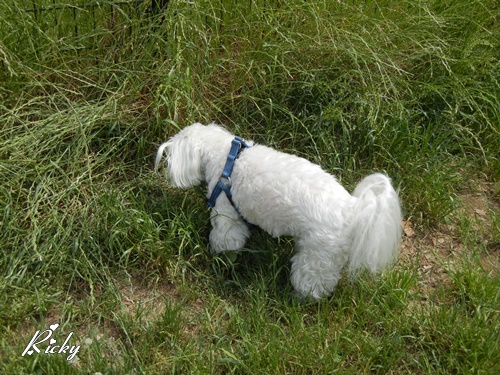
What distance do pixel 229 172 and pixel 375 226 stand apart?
2.56ft

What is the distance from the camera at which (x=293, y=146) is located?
3.15 m

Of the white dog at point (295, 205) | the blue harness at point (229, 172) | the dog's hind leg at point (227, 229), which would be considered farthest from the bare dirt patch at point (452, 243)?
the blue harness at point (229, 172)

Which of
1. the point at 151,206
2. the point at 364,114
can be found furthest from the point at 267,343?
the point at 364,114

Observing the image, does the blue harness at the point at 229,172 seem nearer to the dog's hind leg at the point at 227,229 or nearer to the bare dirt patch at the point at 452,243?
the dog's hind leg at the point at 227,229

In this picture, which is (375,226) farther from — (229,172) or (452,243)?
(452,243)

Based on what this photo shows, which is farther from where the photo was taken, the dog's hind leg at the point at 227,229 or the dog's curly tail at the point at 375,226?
the dog's hind leg at the point at 227,229

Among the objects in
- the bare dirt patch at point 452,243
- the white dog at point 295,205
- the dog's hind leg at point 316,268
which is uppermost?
the white dog at point 295,205

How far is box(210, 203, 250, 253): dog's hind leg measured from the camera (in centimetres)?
267

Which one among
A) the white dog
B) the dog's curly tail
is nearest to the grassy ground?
the white dog

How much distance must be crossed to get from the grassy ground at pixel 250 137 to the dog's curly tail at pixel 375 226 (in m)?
0.31

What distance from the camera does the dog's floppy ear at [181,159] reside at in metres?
2.66

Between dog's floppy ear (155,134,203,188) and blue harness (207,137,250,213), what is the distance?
0.16 m

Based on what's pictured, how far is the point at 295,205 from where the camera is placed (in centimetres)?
237

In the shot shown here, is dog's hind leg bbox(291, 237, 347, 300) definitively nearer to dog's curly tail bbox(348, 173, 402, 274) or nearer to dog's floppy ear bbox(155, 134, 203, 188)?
dog's curly tail bbox(348, 173, 402, 274)
